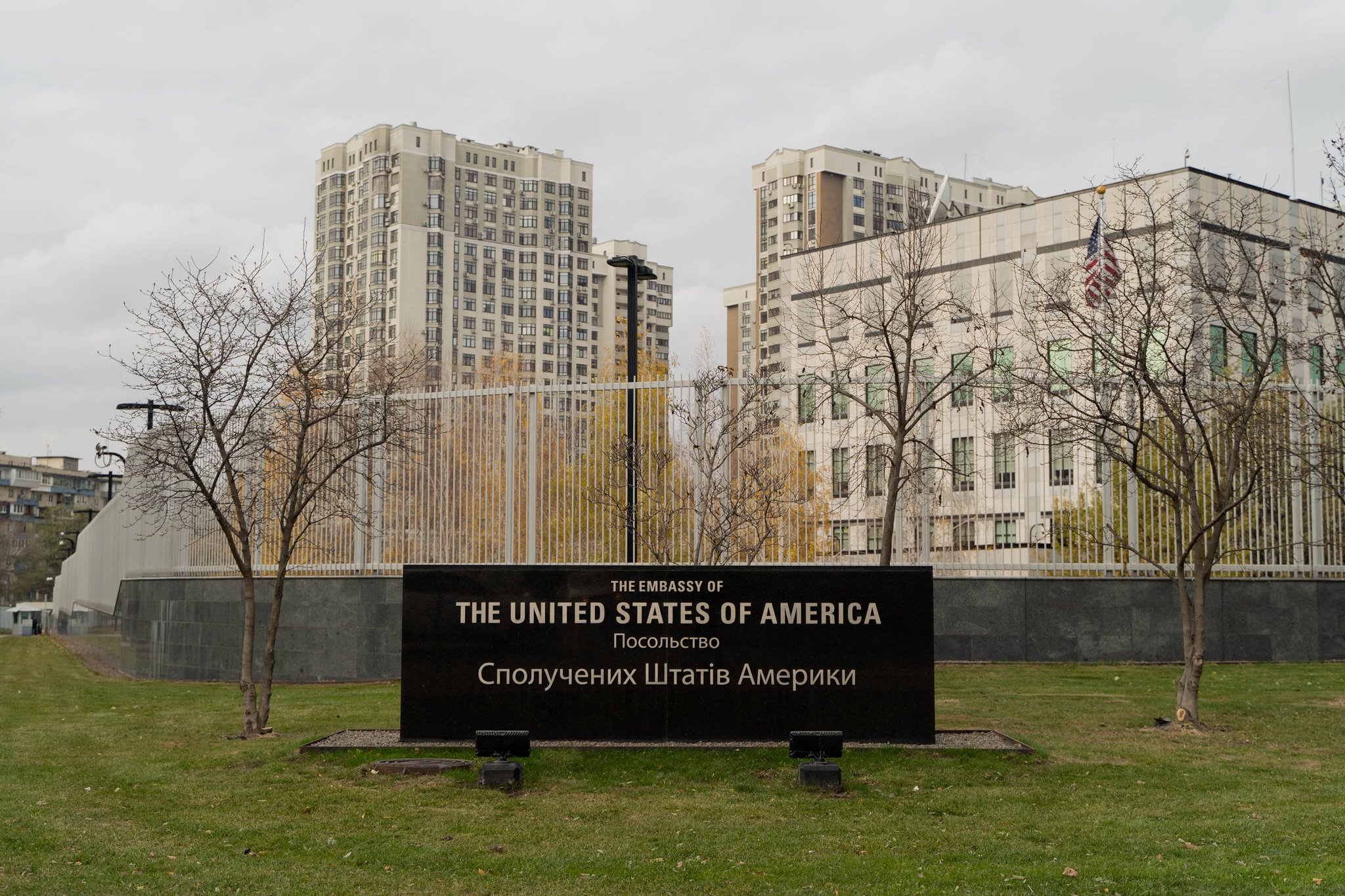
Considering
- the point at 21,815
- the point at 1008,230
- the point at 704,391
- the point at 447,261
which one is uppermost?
the point at 447,261

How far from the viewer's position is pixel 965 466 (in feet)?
60.8

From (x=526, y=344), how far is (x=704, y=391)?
140 m

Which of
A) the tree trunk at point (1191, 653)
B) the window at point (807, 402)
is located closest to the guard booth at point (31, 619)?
the window at point (807, 402)

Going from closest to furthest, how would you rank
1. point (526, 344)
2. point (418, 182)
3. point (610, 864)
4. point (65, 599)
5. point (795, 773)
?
point (610, 864) < point (795, 773) < point (65, 599) < point (418, 182) < point (526, 344)

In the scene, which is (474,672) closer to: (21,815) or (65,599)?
(21,815)

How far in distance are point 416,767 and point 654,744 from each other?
2.10 metres

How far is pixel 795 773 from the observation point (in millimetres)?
10680

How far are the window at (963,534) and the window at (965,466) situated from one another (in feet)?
1.48

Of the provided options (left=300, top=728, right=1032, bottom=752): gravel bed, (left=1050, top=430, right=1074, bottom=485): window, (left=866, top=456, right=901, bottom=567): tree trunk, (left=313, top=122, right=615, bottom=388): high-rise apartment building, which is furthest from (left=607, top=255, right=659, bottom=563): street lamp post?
(left=313, top=122, right=615, bottom=388): high-rise apartment building

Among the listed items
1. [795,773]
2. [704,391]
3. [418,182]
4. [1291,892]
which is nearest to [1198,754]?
[795,773]

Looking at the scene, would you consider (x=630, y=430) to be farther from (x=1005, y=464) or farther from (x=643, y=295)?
(x=643, y=295)

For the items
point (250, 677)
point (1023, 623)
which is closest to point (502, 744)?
point (250, 677)

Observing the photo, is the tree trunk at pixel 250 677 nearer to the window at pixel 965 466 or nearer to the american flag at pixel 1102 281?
the american flag at pixel 1102 281

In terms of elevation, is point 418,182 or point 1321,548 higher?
point 418,182
